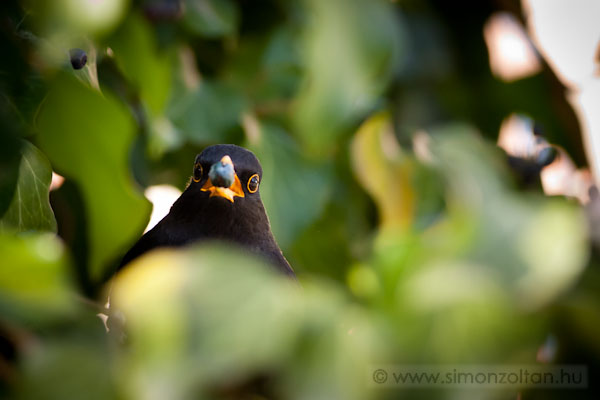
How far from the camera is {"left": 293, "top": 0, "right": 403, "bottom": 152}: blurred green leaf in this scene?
1.76m

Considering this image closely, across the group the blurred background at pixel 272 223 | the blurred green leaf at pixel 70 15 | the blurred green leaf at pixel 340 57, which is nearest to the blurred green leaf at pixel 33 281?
the blurred background at pixel 272 223

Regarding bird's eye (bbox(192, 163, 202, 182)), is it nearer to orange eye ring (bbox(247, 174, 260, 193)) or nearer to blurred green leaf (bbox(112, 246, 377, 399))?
orange eye ring (bbox(247, 174, 260, 193))

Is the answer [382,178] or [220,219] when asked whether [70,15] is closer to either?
[220,219]

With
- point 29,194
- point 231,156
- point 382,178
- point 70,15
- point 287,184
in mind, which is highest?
point 70,15

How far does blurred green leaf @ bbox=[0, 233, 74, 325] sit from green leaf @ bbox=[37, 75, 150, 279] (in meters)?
0.47

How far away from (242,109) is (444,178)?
2.36ft

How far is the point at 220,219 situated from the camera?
233 centimetres

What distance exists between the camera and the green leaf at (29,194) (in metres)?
1.21

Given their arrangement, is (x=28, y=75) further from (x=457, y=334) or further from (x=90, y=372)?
(x=457, y=334)

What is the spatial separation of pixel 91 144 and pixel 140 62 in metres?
0.78

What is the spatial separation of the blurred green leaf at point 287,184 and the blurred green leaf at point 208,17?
1.15 ft

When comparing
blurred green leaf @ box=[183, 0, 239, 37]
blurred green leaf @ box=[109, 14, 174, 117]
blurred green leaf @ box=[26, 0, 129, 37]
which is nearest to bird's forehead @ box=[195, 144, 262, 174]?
blurred green leaf @ box=[109, 14, 174, 117]

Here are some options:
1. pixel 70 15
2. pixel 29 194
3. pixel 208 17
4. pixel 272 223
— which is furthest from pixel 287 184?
pixel 70 15

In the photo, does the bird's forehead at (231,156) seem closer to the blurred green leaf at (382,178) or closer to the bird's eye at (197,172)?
the bird's eye at (197,172)
